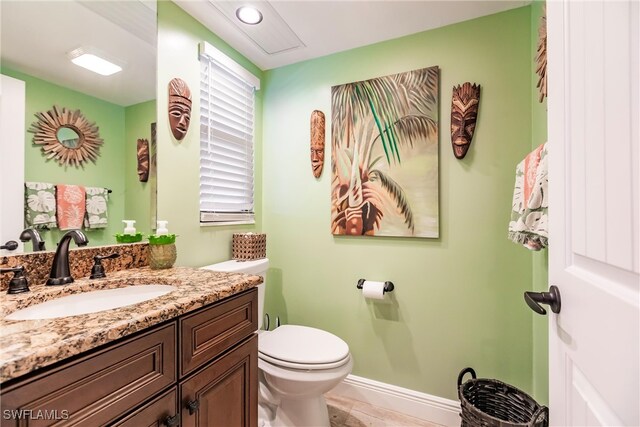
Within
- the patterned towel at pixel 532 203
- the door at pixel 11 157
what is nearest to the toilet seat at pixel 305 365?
the patterned towel at pixel 532 203

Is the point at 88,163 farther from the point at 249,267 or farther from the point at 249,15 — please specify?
the point at 249,15

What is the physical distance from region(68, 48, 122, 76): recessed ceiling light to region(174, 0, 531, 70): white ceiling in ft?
1.84

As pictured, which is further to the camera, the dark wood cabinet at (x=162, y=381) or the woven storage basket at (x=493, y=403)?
the woven storage basket at (x=493, y=403)

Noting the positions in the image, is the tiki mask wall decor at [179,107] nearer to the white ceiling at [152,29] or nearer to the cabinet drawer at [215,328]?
the white ceiling at [152,29]

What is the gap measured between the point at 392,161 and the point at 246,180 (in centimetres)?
102

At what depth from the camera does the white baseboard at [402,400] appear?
161 cm

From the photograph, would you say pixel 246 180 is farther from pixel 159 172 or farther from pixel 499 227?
pixel 499 227

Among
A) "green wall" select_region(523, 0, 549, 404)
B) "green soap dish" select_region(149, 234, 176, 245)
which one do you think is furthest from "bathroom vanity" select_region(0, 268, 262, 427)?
"green wall" select_region(523, 0, 549, 404)

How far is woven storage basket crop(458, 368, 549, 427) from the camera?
1.26 metres

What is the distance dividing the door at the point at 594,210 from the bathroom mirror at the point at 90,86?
5.16 feet

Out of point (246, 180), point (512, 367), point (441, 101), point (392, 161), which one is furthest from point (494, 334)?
point (246, 180)

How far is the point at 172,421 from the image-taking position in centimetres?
76

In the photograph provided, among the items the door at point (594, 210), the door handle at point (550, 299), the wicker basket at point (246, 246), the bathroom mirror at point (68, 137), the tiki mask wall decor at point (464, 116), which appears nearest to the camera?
the door at point (594, 210)

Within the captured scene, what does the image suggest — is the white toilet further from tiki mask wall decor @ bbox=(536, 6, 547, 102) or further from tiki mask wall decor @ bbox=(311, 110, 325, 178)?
tiki mask wall decor @ bbox=(536, 6, 547, 102)
